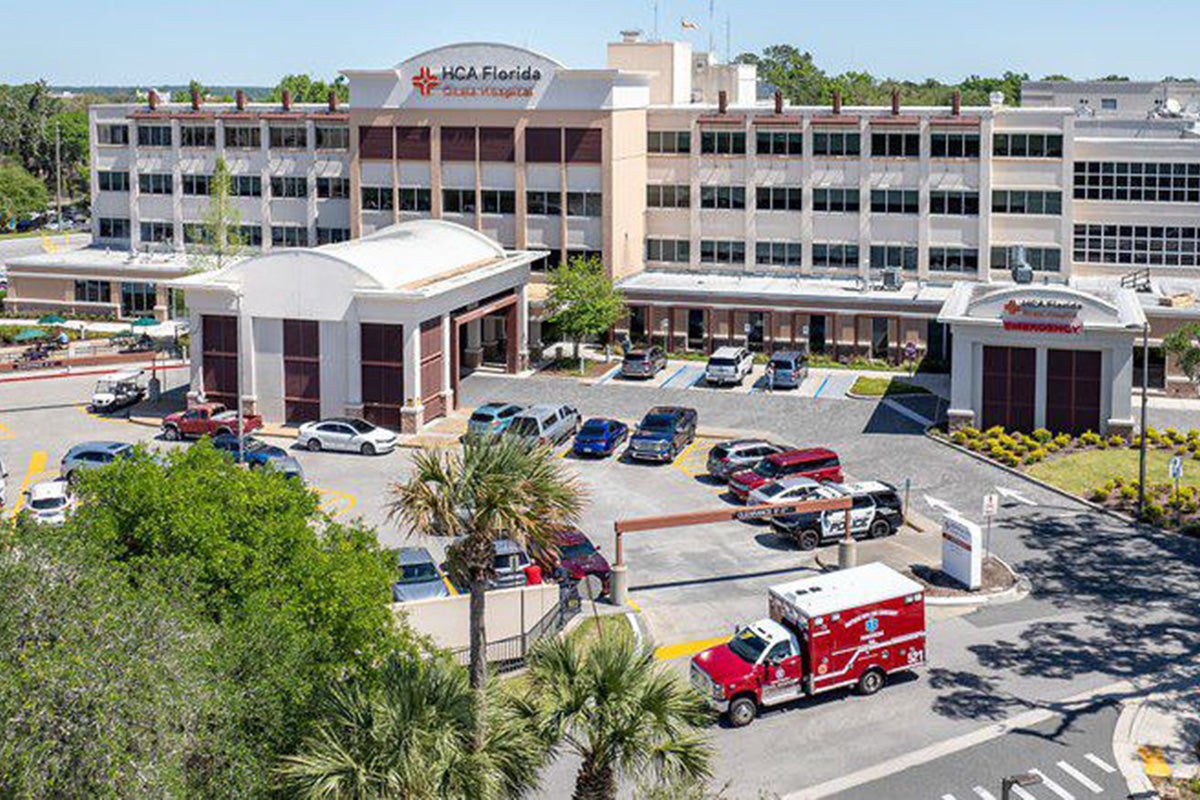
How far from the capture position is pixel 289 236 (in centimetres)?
8850

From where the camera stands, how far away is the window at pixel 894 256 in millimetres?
79875

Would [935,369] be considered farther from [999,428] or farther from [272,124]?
[272,124]

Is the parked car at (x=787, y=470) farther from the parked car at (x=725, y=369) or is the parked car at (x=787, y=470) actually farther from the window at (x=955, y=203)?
the window at (x=955, y=203)

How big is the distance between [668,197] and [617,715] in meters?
61.8

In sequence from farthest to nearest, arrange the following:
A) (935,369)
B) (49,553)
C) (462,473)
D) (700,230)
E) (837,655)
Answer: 1. (700,230)
2. (935,369)
3. (837,655)
4. (462,473)
5. (49,553)

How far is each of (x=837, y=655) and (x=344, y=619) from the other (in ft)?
41.8

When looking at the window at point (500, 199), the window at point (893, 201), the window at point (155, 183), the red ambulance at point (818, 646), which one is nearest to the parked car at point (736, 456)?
the red ambulance at point (818, 646)

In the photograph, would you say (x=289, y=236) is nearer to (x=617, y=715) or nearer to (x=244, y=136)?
(x=244, y=136)

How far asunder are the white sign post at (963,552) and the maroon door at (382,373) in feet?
88.9

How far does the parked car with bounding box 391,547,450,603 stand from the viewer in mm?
39250

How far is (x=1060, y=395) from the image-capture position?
59.8m

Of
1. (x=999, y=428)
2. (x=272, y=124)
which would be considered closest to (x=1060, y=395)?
(x=999, y=428)

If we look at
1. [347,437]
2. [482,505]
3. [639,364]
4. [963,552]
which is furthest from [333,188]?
[482,505]

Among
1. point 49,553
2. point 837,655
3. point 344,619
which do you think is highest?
point 49,553
